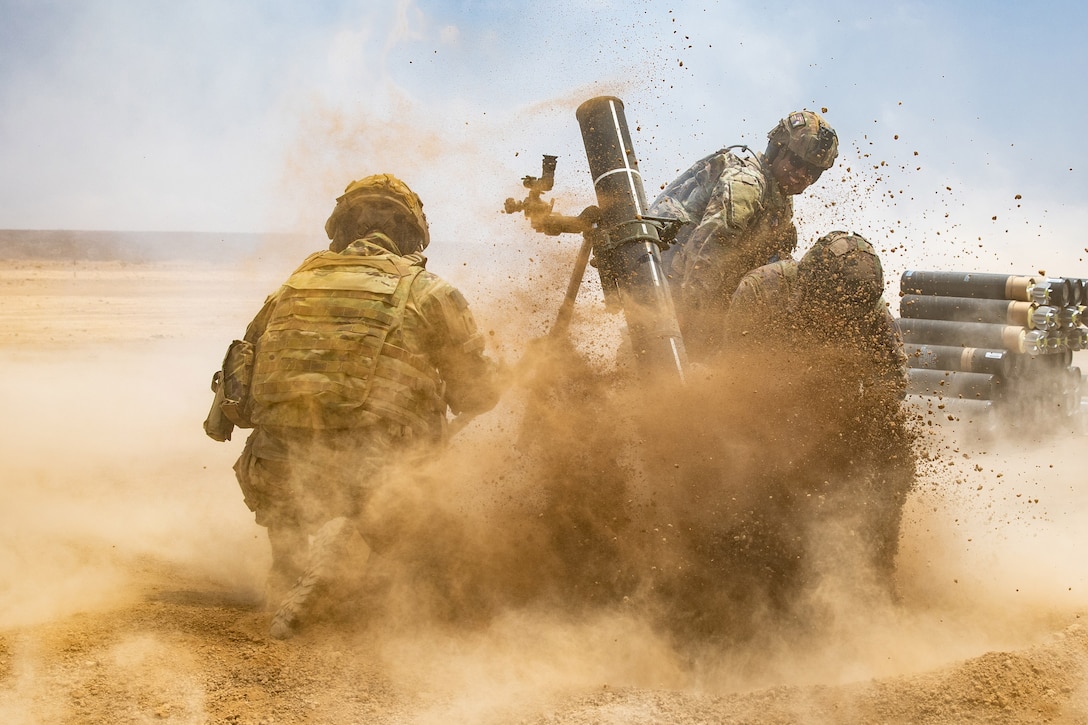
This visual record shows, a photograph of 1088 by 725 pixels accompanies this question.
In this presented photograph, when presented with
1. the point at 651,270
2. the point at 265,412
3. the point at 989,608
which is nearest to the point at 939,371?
the point at 989,608

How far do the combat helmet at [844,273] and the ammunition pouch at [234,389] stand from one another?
256cm

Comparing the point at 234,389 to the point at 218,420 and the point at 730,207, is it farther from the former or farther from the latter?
the point at 730,207

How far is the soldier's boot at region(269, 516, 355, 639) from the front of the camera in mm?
3457

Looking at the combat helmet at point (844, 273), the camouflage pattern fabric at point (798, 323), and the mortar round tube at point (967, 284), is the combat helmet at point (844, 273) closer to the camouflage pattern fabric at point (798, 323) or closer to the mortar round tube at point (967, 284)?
the camouflage pattern fabric at point (798, 323)

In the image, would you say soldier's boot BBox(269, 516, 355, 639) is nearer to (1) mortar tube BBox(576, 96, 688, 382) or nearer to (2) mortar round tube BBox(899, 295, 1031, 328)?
(1) mortar tube BBox(576, 96, 688, 382)

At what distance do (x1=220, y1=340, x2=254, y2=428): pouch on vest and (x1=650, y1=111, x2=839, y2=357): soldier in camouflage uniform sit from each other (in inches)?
91.0

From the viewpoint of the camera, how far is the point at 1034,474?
8.77 m

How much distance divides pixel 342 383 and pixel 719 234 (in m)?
2.59

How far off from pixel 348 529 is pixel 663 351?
1.59 m

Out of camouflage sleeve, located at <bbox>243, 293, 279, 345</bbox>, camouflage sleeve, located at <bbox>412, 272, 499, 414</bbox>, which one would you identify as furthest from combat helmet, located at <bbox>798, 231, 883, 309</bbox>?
camouflage sleeve, located at <bbox>243, 293, 279, 345</bbox>

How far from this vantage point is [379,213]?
448 centimetres

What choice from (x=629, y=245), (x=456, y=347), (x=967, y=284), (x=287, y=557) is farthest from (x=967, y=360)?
(x=287, y=557)

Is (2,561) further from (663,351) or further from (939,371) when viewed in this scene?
(939,371)

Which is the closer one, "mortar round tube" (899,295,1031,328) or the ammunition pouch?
the ammunition pouch
